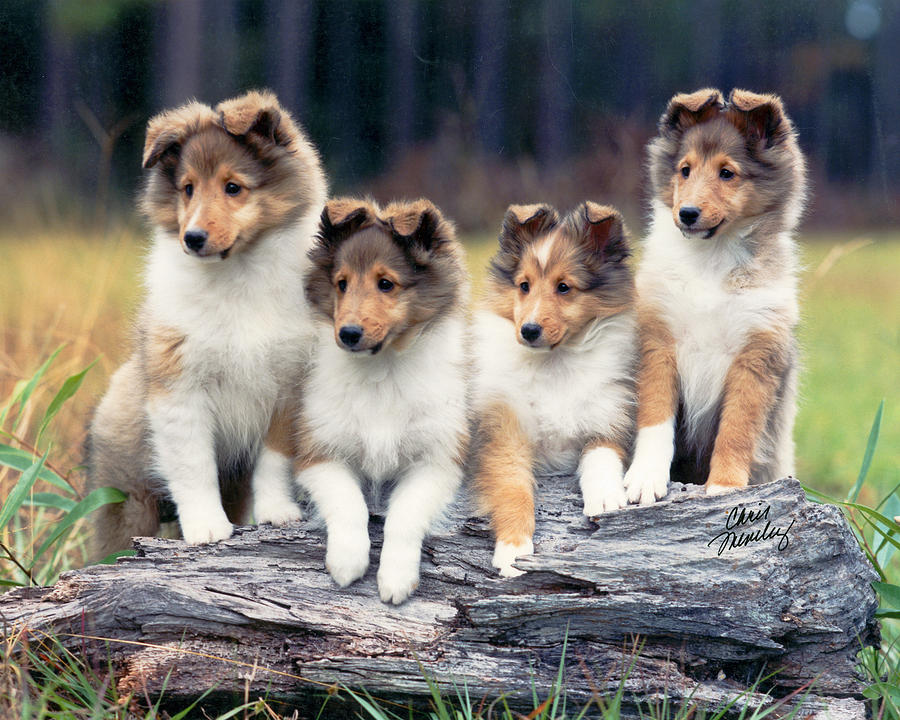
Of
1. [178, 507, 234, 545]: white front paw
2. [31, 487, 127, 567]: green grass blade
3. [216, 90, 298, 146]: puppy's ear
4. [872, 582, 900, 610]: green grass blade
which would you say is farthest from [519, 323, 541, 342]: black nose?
[31, 487, 127, 567]: green grass blade

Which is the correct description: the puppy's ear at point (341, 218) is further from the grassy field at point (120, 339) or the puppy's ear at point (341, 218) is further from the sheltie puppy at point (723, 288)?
the grassy field at point (120, 339)

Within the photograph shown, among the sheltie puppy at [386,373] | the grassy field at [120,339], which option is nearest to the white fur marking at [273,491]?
the sheltie puppy at [386,373]

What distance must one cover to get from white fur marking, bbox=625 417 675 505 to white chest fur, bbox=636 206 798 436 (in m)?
0.24

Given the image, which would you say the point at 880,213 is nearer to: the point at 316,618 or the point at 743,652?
the point at 743,652

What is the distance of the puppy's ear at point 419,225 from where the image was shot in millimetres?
3629

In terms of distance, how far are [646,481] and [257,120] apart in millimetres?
2003

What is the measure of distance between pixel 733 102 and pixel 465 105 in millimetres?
3923

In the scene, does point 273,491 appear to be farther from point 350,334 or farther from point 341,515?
point 350,334

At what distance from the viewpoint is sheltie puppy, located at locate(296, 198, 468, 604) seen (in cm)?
358

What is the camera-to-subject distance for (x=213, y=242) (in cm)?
348

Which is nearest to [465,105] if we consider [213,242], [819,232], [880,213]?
[819,232]

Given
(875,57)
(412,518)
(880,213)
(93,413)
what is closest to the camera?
(412,518)

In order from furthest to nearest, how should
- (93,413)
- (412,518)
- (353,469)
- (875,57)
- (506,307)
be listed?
(875,57), (93,413), (506,307), (353,469), (412,518)

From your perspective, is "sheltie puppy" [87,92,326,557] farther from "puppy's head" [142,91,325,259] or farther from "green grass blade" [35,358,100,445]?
"green grass blade" [35,358,100,445]
